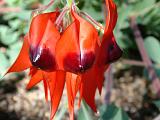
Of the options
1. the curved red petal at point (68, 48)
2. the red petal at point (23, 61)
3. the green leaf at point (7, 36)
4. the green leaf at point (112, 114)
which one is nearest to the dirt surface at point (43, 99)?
the green leaf at point (7, 36)

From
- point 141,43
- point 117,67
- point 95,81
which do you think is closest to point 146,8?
point 141,43

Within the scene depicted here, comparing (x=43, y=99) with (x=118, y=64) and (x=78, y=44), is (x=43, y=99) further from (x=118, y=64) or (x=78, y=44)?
(x=78, y=44)

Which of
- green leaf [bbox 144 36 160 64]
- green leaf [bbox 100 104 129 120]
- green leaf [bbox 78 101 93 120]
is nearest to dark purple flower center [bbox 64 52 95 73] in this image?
green leaf [bbox 78 101 93 120]

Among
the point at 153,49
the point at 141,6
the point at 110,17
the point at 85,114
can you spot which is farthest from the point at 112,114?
the point at 141,6

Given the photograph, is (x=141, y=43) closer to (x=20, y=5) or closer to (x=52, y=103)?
(x=20, y=5)

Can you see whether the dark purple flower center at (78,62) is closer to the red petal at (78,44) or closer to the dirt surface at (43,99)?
the red petal at (78,44)

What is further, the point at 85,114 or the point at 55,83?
the point at 85,114

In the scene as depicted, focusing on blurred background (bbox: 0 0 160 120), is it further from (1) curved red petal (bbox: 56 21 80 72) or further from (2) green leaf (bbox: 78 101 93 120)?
(1) curved red petal (bbox: 56 21 80 72)
